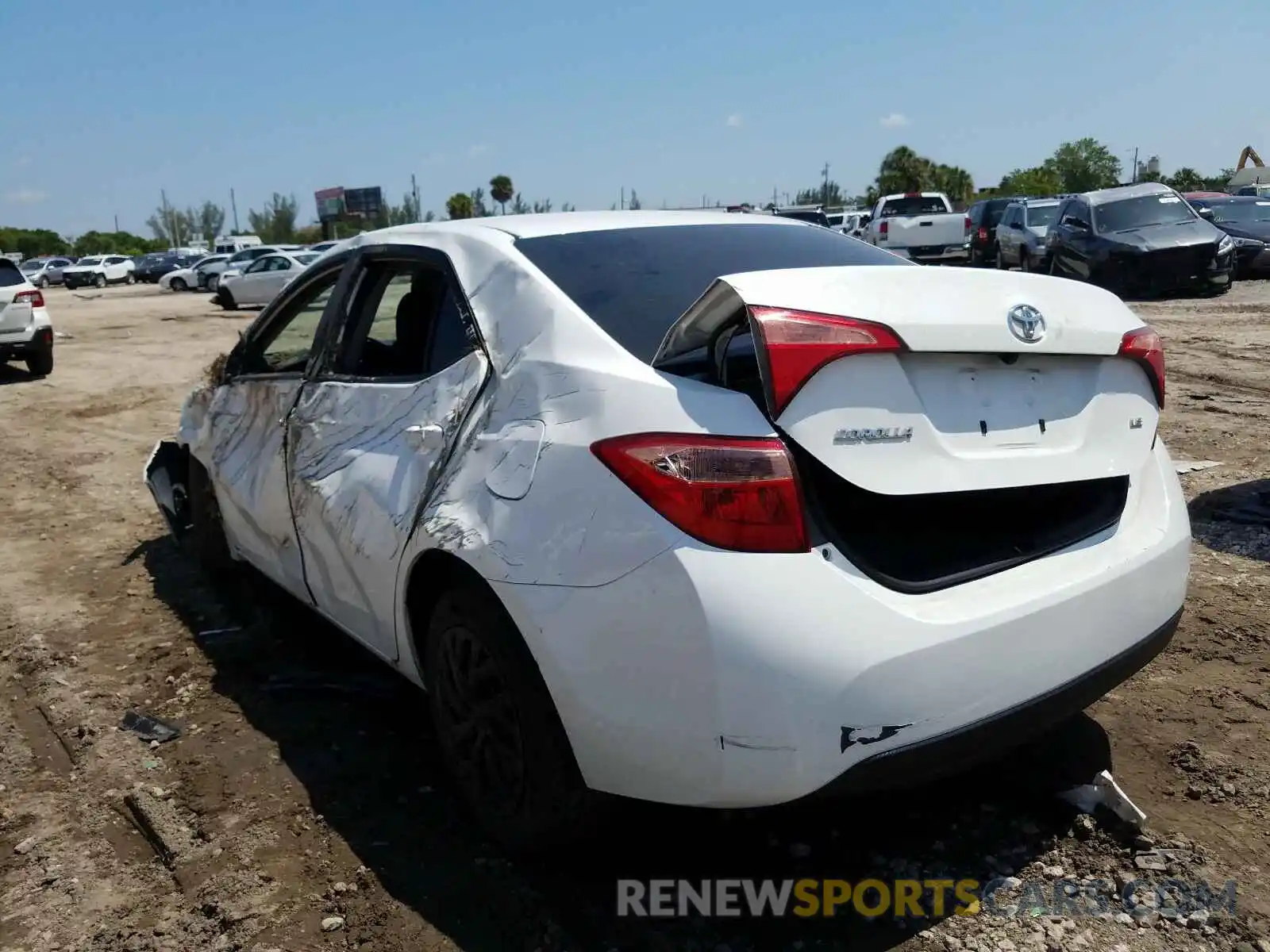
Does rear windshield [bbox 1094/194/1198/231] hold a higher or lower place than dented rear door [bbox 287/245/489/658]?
higher

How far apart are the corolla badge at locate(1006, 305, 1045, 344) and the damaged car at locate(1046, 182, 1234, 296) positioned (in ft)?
→ 49.3

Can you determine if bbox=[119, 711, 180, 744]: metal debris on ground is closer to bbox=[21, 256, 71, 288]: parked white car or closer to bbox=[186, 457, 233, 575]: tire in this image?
bbox=[186, 457, 233, 575]: tire

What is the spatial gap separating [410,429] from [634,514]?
3.27ft

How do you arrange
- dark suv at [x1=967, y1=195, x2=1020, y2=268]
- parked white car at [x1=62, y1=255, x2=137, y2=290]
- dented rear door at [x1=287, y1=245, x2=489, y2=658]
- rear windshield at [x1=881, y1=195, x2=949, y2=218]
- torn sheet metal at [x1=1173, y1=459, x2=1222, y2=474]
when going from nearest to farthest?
dented rear door at [x1=287, y1=245, x2=489, y2=658]
torn sheet metal at [x1=1173, y1=459, x2=1222, y2=474]
dark suv at [x1=967, y1=195, x2=1020, y2=268]
rear windshield at [x1=881, y1=195, x2=949, y2=218]
parked white car at [x1=62, y1=255, x2=137, y2=290]

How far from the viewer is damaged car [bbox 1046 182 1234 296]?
16.0 m

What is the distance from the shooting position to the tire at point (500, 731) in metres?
2.50

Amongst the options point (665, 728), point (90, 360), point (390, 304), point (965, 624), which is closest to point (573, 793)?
point (665, 728)

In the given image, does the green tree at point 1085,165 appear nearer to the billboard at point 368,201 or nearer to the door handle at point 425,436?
the billboard at point 368,201

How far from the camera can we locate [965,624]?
7.34ft

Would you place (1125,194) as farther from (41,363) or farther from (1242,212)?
(41,363)

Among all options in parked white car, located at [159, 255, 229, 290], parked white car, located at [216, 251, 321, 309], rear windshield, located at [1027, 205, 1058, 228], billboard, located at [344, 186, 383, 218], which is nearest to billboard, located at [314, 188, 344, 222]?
billboard, located at [344, 186, 383, 218]

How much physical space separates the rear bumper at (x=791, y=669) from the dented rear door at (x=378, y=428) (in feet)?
2.11

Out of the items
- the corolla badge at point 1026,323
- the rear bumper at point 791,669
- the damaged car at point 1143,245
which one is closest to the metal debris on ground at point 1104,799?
the rear bumper at point 791,669

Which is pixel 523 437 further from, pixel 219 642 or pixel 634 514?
pixel 219 642
